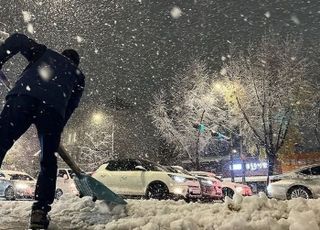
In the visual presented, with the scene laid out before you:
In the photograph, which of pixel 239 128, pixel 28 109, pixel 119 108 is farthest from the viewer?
pixel 119 108

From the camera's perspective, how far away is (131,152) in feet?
169

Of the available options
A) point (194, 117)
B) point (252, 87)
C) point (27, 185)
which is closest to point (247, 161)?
point (194, 117)

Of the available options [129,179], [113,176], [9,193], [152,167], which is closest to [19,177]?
[9,193]

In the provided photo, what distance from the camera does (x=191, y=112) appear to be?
34969mm

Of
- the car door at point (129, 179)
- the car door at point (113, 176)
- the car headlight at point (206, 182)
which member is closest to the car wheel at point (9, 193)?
the car door at point (113, 176)

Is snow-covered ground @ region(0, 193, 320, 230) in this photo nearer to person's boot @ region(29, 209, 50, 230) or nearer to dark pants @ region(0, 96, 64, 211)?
person's boot @ region(29, 209, 50, 230)

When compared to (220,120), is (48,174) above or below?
below

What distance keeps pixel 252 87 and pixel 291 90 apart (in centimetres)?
278

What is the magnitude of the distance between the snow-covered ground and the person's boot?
0.19 meters

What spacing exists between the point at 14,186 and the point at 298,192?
Answer: 470 inches

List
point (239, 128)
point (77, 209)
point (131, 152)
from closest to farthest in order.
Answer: point (77, 209) < point (239, 128) < point (131, 152)

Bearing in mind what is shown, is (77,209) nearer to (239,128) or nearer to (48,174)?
(48,174)

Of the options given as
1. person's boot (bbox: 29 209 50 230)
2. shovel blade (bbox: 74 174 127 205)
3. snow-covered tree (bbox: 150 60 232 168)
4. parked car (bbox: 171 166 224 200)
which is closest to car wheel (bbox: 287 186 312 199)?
parked car (bbox: 171 166 224 200)

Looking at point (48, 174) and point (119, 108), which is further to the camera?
point (119, 108)
